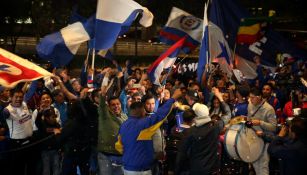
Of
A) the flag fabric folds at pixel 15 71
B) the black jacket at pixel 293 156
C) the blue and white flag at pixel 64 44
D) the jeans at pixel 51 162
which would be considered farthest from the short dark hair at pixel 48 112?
the black jacket at pixel 293 156

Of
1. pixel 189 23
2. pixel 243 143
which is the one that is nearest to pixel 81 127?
pixel 243 143

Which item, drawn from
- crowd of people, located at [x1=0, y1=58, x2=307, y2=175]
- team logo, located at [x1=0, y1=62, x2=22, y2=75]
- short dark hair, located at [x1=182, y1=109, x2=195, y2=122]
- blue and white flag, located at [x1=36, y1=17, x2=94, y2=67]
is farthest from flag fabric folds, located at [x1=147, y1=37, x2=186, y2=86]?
team logo, located at [x1=0, y1=62, x2=22, y2=75]

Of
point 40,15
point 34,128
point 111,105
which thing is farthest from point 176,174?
point 40,15

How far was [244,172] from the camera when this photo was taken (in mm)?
9273

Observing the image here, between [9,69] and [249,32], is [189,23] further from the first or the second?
Result: [9,69]

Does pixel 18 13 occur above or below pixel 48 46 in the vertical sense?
above

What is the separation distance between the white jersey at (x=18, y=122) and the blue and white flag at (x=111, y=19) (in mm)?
1704

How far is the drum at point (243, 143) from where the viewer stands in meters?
8.35

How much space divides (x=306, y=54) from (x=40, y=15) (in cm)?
2071

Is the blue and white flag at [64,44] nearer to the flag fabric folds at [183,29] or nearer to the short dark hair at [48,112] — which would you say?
the short dark hair at [48,112]

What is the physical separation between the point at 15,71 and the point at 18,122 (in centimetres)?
197

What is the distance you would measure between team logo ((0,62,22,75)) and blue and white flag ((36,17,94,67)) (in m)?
2.65

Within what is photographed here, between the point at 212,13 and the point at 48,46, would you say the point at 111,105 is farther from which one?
the point at 212,13

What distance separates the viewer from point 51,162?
941cm
